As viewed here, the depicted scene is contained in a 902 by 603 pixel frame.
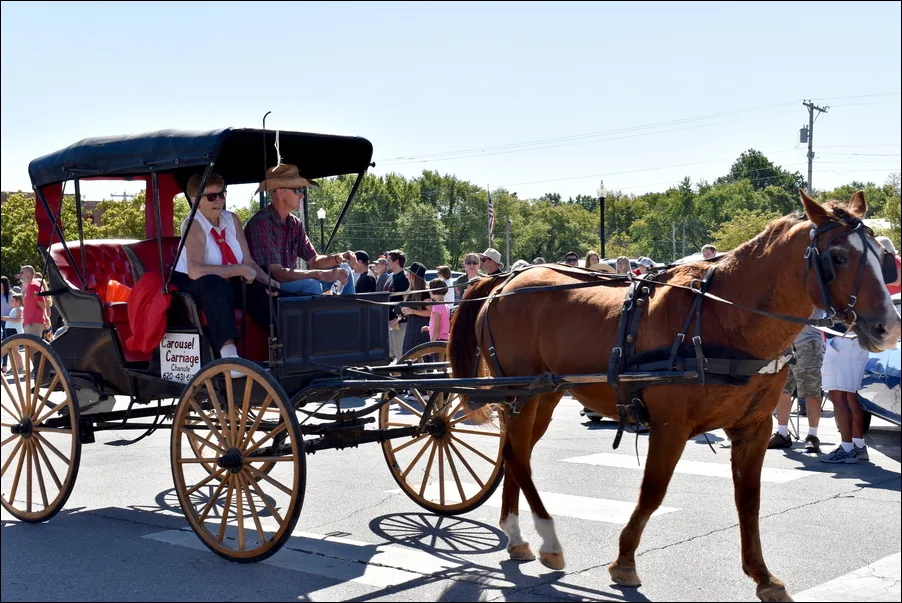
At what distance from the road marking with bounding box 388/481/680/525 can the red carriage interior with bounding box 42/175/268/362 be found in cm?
218

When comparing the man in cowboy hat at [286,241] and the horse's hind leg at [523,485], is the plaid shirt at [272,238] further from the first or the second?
the horse's hind leg at [523,485]

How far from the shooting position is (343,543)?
257 inches

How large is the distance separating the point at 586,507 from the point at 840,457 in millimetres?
3054

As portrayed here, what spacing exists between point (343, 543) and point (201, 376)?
1426 millimetres

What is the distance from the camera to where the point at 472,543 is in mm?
6605

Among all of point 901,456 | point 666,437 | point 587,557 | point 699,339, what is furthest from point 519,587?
point 901,456

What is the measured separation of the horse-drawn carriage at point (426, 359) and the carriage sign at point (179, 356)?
0.01m

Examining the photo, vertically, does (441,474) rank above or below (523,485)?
below

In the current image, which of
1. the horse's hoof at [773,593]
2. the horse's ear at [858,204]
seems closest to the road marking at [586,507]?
the horse's hoof at [773,593]

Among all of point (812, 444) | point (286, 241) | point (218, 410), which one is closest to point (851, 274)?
point (218, 410)

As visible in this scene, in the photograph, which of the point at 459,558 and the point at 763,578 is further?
the point at 459,558

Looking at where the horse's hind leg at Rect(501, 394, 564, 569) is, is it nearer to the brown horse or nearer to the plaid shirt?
the brown horse

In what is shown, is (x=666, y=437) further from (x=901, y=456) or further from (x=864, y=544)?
(x=864, y=544)

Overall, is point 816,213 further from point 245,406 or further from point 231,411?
point 231,411
